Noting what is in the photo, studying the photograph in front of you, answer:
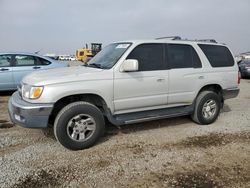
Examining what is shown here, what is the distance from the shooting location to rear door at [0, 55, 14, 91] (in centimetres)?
757

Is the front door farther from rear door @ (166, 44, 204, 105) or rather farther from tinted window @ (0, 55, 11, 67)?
tinted window @ (0, 55, 11, 67)

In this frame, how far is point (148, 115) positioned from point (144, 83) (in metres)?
0.64

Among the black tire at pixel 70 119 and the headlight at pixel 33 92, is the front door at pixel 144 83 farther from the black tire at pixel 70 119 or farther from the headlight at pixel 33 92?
the headlight at pixel 33 92

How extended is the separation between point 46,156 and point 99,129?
36.8 inches

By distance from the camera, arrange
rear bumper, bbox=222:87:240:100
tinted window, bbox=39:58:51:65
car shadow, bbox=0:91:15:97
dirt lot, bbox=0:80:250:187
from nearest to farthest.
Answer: dirt lot, bbox=0:80:250:187
rear bumper, bbox=222:87:240:100
tinted window, bbox=39:58:51:65
car shadow, bbox=0:91:15:97

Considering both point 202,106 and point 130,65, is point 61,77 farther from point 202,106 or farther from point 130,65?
point 202,106

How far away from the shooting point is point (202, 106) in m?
5.06

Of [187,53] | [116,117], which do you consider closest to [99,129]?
[116,117]

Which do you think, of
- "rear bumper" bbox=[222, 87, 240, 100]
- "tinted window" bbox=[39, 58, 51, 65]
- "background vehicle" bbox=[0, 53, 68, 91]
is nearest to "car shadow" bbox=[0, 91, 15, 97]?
"background vehicle" bbox=[0, 53, 68, 91]

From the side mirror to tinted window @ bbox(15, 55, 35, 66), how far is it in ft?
16.5

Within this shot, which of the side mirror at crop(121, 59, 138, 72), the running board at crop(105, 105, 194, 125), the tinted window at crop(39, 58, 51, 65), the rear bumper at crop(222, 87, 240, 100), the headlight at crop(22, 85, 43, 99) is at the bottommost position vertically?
the running board at crop(105, 105, 194, 125)

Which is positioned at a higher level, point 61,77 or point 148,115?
point 61,77

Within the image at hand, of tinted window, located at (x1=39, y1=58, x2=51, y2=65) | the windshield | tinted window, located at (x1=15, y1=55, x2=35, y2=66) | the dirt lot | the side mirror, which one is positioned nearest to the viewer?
the dirt lot

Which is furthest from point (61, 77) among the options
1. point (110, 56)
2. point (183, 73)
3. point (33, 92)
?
point (183, 73)
